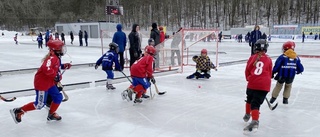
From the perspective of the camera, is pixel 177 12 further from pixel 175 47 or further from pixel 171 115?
pixel 171 115

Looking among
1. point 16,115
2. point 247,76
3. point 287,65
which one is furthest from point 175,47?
point 16,115

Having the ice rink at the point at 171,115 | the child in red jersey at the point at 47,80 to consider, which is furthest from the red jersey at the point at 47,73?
the ice rink at the point at 171,115

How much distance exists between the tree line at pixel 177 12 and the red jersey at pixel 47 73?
57.3 meters

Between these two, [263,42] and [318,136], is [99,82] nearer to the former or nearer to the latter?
[263,42]

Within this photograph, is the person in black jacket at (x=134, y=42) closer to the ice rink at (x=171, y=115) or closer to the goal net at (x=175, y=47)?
the goal net at (x=175, y=47)

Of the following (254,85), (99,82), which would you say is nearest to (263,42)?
(254,85)

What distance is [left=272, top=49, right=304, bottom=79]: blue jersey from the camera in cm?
551

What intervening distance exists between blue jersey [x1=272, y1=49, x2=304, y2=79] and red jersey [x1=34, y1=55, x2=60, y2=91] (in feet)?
13.0

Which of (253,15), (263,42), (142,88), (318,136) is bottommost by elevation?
(318,136)

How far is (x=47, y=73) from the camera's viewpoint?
437cm

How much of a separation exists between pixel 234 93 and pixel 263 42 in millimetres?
2857

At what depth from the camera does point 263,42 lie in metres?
4.25

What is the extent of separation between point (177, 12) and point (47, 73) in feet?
233

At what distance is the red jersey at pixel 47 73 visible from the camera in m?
4.38
